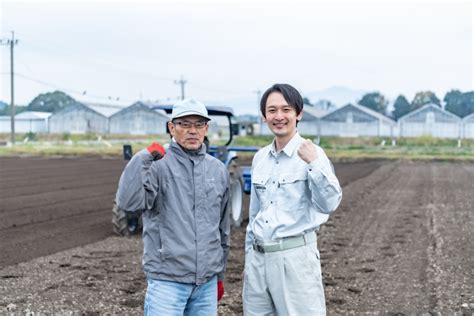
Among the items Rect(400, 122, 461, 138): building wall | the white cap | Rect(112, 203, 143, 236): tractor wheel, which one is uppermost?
Rect(400, 122, 461, 138): building wall

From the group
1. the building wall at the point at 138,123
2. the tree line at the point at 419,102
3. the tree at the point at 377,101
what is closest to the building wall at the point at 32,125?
the building wall at the point at 138,123

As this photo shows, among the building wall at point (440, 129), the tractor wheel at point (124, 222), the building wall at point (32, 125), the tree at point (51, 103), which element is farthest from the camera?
the tree at point (51, 103)

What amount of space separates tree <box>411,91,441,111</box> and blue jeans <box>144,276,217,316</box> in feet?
315

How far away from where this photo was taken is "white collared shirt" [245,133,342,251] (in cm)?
308

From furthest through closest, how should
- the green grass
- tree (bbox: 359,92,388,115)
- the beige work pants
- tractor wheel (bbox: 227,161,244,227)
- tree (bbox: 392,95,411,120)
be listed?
tree (bbox: 359,92,388,115)
tree (bbox: 392,95,411,120)
the green grass
tractor wheel (bbox: 227,161,244,227)
the beige work pants

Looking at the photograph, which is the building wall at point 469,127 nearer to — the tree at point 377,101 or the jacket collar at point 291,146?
the tree at point 377,101

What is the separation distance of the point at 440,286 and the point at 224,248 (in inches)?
145

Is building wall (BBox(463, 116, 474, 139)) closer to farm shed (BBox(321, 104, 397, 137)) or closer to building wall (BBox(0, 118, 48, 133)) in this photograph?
farm shed (BBox(321, 104, 397, 137))

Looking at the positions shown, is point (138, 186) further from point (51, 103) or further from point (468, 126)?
point (51, 103)

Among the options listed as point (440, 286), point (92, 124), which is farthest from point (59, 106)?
point (440, 286)

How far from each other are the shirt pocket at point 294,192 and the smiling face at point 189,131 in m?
0.53

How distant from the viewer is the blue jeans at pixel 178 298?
318 centimetres

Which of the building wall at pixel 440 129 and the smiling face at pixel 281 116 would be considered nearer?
the smiling face at pixel 281 116

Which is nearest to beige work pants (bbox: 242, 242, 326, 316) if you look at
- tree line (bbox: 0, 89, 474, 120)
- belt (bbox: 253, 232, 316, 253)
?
Answer: belt (bbox: 253, 232, 316, 253)
